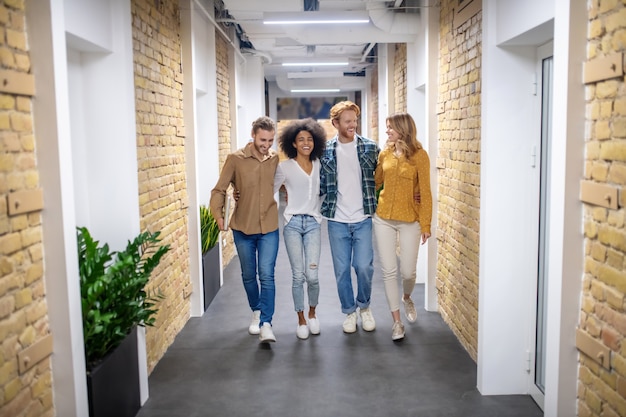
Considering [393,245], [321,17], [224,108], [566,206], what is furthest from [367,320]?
[224,108]

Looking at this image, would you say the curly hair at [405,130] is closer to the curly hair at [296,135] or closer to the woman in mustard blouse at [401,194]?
the woman in mustard blouse at [401,194]

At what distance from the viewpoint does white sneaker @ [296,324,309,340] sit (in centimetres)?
471

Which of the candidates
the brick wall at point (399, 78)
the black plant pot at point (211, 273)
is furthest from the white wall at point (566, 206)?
the brick wall at point (399, 78)

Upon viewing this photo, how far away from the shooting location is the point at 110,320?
3021 millimetres

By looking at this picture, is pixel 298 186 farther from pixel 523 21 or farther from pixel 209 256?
pixel 523 21

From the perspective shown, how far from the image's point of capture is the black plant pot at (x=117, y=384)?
2871 millimetres

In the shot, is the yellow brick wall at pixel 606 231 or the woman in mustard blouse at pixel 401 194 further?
the woman in mustard blouse at pixel 401 194

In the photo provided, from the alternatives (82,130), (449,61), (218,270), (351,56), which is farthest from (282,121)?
(82,130)

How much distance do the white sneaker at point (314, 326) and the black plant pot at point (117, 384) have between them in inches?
65.0

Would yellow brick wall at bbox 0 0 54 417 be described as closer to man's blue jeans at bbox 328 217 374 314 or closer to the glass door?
man's blue jeans at bbox 328 217 374 314

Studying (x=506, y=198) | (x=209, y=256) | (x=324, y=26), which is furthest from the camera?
(x=324, y=26)

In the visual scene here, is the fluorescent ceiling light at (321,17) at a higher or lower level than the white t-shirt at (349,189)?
higher

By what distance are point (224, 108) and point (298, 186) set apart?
3687 millimetres

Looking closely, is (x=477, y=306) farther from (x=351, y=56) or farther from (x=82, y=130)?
(x=351, y=56)
